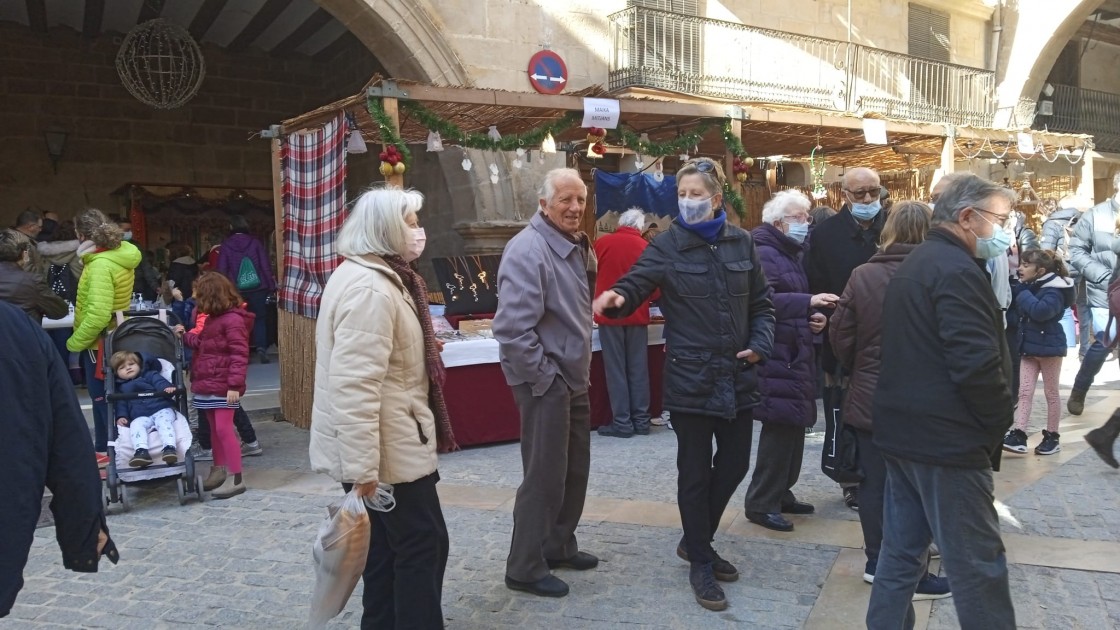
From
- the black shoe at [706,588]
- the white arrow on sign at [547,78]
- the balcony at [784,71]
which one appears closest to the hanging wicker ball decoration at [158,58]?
the white arrow on sign at [547,78]

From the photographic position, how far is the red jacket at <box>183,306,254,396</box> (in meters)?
5.66

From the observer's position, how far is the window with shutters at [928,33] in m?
16.4

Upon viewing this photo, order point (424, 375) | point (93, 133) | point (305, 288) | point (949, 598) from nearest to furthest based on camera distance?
point (424, 375)
point (949, 598)
point (305, 288)
point (93, 133)

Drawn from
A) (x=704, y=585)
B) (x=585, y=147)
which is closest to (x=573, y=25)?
(x=585, y=147)

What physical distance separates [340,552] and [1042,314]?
5.43 m

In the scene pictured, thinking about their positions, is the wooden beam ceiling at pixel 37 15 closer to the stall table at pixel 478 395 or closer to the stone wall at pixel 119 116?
the stone wall at pixel 119 116

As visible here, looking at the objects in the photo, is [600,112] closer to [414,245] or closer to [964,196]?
[414,245]

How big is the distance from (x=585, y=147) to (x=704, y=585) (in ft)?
22.2

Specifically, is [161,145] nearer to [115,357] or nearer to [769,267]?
[115,357]

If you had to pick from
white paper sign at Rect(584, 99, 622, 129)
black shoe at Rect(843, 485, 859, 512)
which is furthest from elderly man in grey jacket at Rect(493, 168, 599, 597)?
white paper sign at Rect(584, 99, 622, 129)

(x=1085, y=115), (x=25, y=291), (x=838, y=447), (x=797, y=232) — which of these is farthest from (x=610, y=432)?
(x=1085, y=115)

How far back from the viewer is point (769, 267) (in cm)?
451

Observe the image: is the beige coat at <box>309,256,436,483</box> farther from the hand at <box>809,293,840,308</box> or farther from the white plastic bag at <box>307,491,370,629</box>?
the hand at <box>809,293,840,308</box>

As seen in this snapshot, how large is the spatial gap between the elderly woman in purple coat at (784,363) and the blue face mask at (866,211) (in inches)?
15.9
